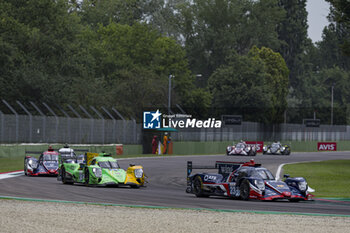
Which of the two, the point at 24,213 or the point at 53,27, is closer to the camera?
the point at 24,213

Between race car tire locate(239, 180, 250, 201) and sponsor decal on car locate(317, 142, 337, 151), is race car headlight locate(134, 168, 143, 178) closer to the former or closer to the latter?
race car tire locate(239, 180, 250, 201)

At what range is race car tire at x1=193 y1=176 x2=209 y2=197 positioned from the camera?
2264cm

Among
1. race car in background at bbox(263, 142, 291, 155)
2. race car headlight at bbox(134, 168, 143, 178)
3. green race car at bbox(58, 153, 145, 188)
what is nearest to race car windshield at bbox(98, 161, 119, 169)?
green race car at bbox(58, 153, 145, 188)

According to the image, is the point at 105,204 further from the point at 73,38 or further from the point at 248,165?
the point at 73,38

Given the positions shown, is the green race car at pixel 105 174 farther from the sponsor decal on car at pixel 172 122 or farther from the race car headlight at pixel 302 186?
the sponsor decal on car at pixel 172 122

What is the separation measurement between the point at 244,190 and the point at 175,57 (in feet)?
267

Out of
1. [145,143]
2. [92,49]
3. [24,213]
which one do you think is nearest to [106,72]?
[92,49]

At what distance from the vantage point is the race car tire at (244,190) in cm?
2106

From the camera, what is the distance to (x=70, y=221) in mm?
14727

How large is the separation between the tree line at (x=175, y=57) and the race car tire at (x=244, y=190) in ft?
104

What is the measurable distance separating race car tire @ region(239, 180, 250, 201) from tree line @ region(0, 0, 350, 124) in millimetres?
31560

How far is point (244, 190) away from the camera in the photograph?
21203 mm

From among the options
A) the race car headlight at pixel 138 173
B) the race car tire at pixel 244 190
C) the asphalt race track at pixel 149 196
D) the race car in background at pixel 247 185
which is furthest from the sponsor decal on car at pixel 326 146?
the race car tire at pixel 244 190

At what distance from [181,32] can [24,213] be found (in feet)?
Result: 390
